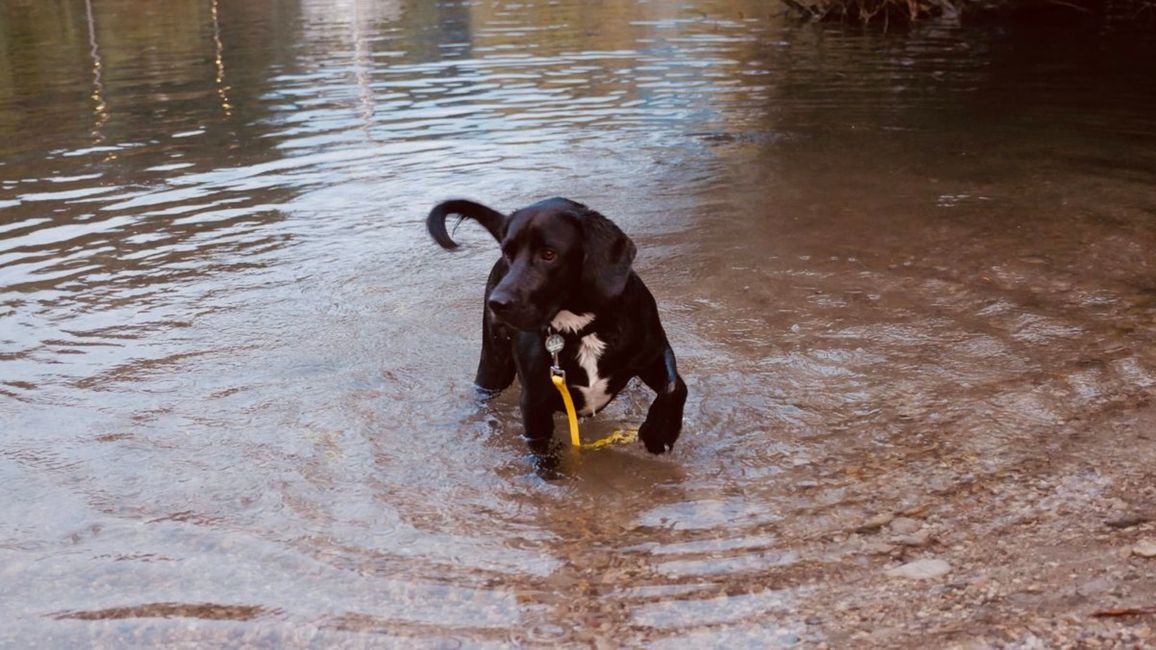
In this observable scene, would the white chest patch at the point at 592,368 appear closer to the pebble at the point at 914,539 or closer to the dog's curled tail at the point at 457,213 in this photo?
the dog's curled tail at the point at 457,213

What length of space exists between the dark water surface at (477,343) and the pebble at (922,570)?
195 millimetres

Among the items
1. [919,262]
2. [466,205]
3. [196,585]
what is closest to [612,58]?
[919,262]

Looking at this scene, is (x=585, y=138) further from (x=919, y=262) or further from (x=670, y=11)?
(x=670, y=11)

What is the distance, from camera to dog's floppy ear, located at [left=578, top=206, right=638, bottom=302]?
4074 millimetres

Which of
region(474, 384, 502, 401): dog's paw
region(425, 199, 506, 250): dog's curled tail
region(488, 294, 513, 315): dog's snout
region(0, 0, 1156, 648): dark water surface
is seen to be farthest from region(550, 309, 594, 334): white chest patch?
Answer: region(474, 384, 502, 401): dog's paw

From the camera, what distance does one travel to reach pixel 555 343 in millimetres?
4270

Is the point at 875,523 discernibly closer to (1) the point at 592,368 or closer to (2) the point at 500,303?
(1) the point at 592,368

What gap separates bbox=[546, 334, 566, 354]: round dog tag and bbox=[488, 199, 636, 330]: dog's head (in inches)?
6.4

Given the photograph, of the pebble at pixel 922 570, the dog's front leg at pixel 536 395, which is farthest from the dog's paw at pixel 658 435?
the pebble at pixel 922 570

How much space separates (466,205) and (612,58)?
15.3m

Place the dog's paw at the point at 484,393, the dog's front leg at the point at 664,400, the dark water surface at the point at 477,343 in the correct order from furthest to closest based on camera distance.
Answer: the dog's paw at the point at 484,393 < the dog's front leg at the point at 664,400 < the dark water surface at the point at 477,343

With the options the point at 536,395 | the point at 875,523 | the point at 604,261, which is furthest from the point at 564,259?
the point at 875,523

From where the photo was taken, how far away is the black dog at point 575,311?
13.3 ft

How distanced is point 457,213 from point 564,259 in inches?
27.3
